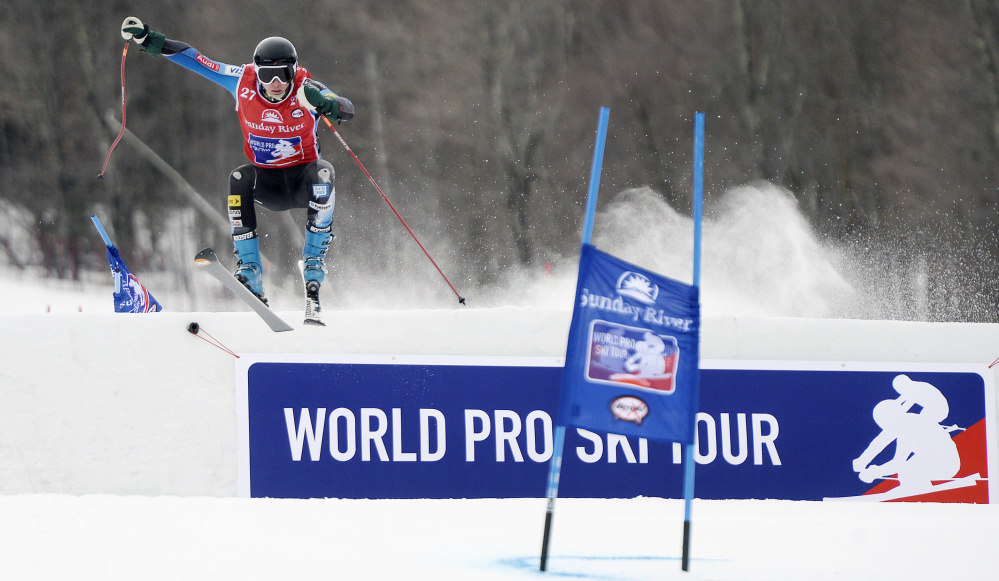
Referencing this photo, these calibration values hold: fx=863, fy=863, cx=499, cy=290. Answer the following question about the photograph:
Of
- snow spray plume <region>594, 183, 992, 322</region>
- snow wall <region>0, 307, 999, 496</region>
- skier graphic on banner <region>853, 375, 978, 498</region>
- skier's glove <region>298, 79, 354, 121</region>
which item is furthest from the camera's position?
snow spray plume <region>594, 183, 992, 322</region>

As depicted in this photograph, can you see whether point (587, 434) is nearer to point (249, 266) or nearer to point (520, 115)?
point (249, 266)

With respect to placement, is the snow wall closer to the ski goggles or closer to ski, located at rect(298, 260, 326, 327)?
ski, located at rect(298, 260, 326, 327)

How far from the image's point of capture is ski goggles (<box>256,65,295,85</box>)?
3574 millimetres

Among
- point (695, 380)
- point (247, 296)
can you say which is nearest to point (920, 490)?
point (695, 380)

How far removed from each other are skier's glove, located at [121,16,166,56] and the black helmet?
0.44 meters

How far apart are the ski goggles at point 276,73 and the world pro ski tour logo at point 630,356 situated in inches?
68.7

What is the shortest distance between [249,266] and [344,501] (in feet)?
3.74

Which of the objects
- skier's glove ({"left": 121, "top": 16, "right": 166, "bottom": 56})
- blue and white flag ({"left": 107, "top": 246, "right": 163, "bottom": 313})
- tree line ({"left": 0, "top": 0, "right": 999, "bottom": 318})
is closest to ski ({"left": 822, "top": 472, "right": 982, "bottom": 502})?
blue and white flag ({"left": 107, "top": 246, "right": 163, "bottom": 313})

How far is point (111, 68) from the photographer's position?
40.2 feet

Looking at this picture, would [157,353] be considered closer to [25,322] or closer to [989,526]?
[25,322]

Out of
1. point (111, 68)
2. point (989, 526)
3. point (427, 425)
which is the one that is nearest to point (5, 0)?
point (111, 68)

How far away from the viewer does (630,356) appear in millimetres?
2705

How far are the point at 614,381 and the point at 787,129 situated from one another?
40.3 feet

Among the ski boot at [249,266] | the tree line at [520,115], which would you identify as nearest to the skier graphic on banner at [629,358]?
the ski boot at [249,266]
